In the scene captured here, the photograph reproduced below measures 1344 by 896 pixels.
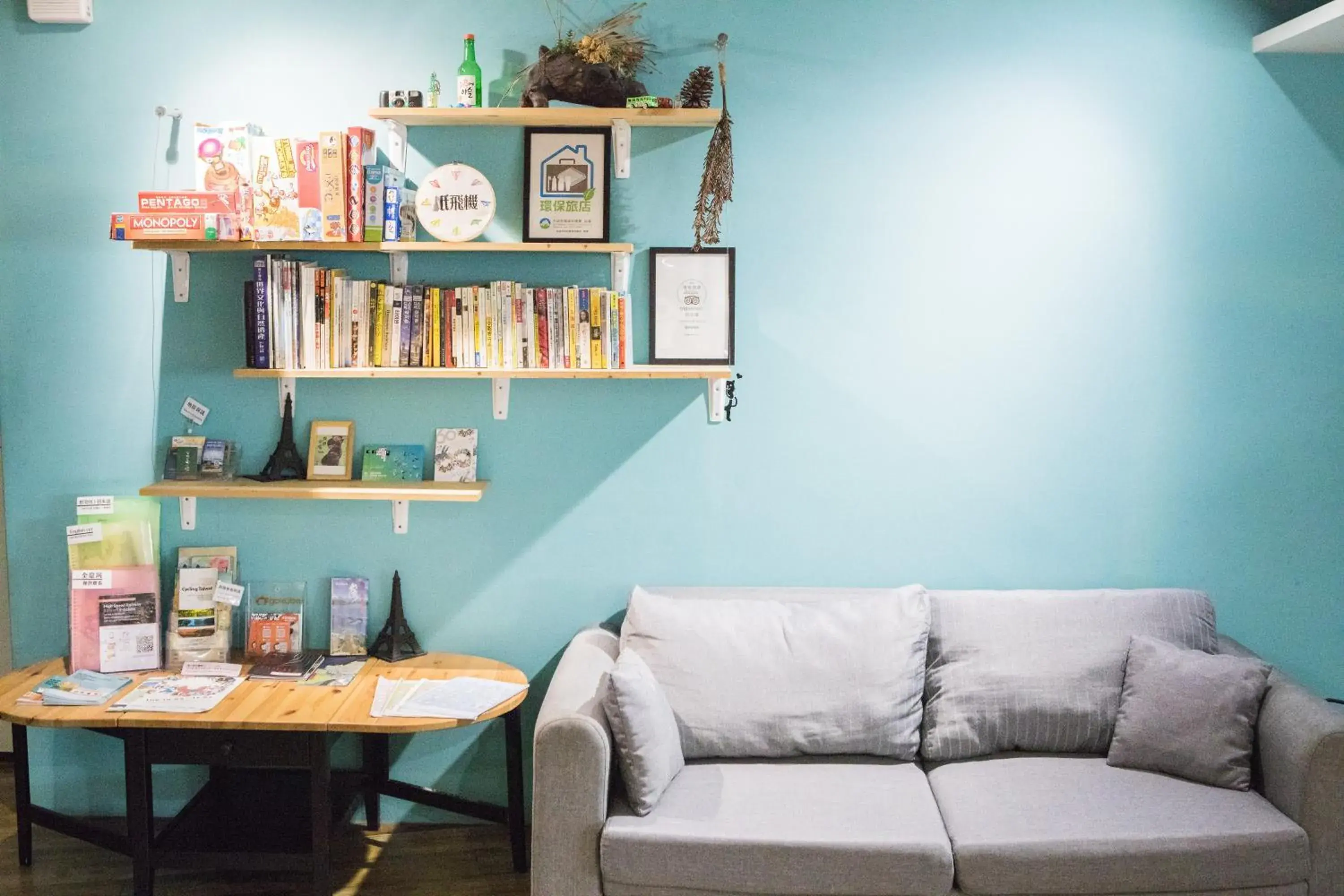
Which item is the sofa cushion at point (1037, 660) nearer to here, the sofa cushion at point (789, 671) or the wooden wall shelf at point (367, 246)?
the sofa cushion at point (789, 671)

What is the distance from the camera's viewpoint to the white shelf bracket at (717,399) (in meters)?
3.10

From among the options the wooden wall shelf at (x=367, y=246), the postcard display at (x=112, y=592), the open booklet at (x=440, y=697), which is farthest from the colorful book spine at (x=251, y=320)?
the open booklet at (x=440, y=697)

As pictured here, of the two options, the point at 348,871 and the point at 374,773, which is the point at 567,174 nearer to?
the point at 374,773

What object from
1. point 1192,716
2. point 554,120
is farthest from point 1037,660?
point 554,120

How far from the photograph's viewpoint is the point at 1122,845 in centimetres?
237

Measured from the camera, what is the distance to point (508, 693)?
9.25ft

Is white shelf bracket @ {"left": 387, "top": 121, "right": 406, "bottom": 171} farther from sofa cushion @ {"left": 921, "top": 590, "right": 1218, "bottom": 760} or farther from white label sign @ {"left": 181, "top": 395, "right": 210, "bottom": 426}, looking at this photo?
sofa cushion @ {"left": 921, "top": 590, "right": 1218, "bottom": 760}

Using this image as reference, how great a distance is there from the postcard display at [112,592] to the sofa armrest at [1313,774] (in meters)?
2.98

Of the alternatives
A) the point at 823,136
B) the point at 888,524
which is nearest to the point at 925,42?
the point at 823,136

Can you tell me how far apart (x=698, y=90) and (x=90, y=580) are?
2191mm

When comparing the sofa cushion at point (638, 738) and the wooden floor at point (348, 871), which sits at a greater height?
the sofa cushion at point (638, 738)

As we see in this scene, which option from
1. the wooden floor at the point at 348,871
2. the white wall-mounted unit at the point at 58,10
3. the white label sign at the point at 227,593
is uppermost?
the white wall-mounted unit at the point at 58,10

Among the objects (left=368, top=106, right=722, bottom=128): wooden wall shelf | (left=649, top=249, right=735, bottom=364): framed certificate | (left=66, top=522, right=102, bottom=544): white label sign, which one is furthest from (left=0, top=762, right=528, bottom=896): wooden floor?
(left=368, top=106, right=722, bottom=128): wooden wall shelf

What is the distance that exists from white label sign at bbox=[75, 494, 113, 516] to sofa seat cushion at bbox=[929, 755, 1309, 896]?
95.9 inches
